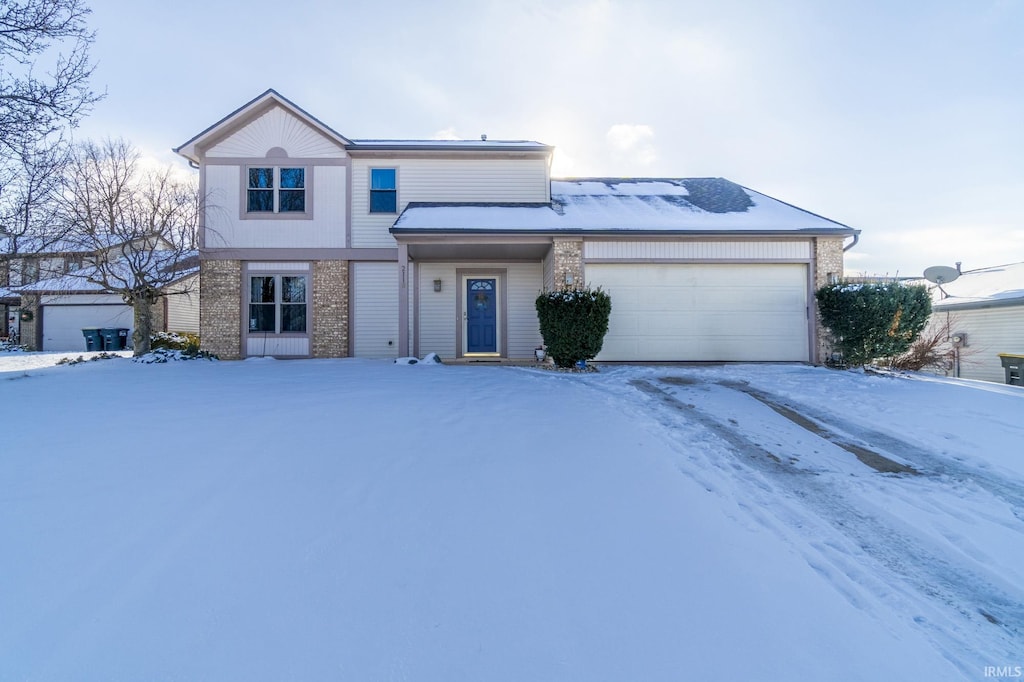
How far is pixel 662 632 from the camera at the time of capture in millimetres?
2113

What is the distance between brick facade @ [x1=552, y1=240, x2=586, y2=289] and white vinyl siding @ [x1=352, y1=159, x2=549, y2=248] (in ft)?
8.33

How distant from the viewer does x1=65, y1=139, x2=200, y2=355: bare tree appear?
39.7 feet

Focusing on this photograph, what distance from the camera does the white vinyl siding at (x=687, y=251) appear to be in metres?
10.5

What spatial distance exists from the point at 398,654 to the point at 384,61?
12721 mm

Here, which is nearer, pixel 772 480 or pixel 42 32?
pixel 772 480

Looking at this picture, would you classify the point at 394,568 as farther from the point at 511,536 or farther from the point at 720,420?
the point at 720,420

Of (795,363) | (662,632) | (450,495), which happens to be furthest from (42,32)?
(795,363)

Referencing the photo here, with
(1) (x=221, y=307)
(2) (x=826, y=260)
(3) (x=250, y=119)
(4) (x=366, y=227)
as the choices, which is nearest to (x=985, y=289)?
(2) (x=826, y=260)

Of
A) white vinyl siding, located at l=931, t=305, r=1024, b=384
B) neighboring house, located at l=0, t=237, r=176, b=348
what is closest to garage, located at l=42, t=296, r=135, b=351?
neighboring house, located at l=0, t=237, r=176, b=348

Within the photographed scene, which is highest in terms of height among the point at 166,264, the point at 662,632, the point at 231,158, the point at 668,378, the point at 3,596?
the point at 231,158

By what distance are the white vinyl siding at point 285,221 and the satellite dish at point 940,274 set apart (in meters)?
19.3

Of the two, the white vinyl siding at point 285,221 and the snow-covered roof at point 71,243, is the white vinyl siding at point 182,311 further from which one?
the white vinyl siding at point 285,221

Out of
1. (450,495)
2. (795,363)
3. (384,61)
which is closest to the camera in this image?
(450,495)

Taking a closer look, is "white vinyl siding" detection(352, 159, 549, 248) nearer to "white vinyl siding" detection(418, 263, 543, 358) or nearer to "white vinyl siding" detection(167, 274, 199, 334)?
→ "white vinyl siding" detection(418, 263, 543, 358)
